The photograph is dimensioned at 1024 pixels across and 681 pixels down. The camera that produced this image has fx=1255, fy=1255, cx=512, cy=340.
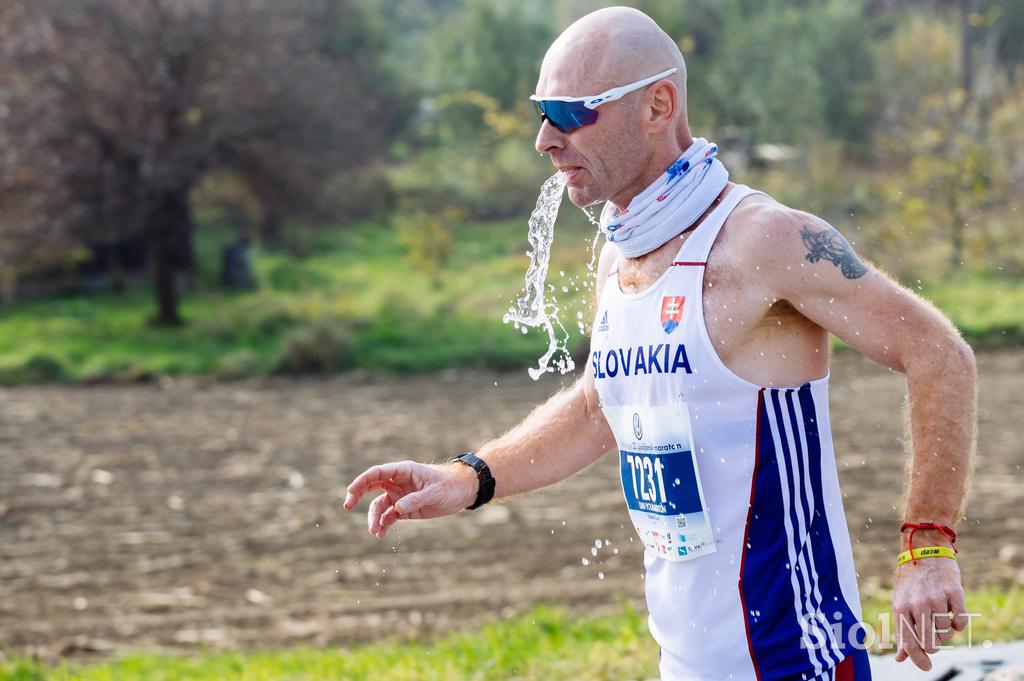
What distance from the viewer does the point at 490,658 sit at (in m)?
5.34

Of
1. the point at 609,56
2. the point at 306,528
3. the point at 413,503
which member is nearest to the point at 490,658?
the point at 413,503

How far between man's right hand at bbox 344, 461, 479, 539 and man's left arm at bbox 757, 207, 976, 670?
1.05m

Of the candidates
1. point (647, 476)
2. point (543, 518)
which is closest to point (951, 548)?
point (647, 476)

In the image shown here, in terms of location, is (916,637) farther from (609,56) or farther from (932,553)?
(609,56)

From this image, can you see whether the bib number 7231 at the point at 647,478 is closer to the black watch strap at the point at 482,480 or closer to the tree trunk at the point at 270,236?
the black watch strap at the point at 482,480

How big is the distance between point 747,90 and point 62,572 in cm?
2476

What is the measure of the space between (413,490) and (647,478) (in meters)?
0.72

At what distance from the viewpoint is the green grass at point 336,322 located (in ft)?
56.4

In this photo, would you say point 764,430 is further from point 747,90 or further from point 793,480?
point 747,90

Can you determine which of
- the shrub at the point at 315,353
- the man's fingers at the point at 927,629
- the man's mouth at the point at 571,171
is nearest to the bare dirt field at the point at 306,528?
the shrub at the point at 315,353

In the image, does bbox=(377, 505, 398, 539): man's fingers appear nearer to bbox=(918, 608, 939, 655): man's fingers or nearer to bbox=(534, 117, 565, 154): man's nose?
bbox=(534, 117, 565, 154): man's nose

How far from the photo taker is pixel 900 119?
26812mm

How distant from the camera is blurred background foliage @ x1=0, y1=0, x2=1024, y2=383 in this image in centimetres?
1867

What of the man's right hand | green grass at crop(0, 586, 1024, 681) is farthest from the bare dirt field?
the man's right hand
